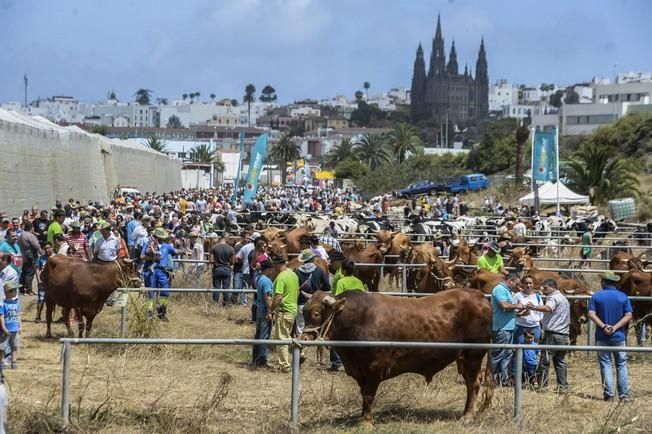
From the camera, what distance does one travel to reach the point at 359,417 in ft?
34.7

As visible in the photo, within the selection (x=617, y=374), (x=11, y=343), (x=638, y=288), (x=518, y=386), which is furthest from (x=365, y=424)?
(x=638, y=288)

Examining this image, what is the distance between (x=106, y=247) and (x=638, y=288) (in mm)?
8436

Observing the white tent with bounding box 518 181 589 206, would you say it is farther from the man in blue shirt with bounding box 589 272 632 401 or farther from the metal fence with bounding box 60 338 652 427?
the metal fence with bounding box 60 338 652 427

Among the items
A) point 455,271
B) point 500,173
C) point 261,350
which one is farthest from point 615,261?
point 500,173

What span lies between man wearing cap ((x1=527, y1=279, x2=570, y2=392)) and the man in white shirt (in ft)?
23.3

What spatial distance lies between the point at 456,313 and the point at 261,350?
356 cm

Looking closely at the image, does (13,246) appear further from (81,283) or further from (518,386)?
(518,386)

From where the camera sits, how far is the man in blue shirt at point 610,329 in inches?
457

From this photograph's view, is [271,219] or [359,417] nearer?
[359,417]

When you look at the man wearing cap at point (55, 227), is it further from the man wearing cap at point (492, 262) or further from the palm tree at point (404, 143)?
the palm tree at point (404, 143)

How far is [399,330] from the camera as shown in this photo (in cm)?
1057

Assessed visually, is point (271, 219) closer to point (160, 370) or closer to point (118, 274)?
point (118, 274)

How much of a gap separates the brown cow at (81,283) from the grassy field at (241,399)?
118cm

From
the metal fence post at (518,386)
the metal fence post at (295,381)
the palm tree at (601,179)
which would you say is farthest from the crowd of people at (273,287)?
Answer: the palm tree at (601,179)
